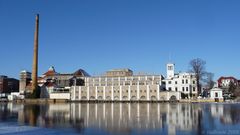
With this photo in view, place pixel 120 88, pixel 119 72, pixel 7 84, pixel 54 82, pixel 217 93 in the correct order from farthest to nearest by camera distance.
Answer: pixel 7 84, pixel 54 82, pixel 119 72, pixel 120 88, pixel 217 93

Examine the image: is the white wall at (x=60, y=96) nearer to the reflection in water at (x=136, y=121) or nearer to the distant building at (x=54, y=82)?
the distant building at (x=54, y=82)

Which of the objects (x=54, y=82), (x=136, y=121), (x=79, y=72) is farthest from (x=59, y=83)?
(x=136, y=121)

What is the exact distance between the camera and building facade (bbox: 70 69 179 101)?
124m

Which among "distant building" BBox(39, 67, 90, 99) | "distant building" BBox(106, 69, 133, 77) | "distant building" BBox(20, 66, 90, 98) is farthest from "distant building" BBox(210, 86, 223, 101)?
"distant building" BBox(20, 66, 90, 98)

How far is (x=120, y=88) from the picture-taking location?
426 feet

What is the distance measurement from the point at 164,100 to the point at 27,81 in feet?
286

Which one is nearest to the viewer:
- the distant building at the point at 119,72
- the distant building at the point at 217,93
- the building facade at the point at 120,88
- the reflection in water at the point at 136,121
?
the reflection in water at the point at 136,121

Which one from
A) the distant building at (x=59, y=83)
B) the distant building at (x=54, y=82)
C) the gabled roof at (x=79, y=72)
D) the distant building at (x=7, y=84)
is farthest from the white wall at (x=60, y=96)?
the distant building at (x=7, y=84)

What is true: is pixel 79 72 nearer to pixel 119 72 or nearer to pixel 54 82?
pixel 54 82

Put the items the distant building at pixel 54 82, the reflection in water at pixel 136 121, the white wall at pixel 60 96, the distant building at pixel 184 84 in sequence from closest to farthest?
the reflection in water at pixel 136 121
the distant building at pixel 184 84
the white wall at pixel 60 96
the distant building at pixel 54 82

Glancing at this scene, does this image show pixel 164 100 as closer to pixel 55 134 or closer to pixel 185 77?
pixel 185 77

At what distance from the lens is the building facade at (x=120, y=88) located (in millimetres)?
123625

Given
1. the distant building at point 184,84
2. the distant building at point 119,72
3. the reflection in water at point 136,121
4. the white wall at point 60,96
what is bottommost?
the reflection in water at point 136,121

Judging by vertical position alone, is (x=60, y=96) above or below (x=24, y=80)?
below
